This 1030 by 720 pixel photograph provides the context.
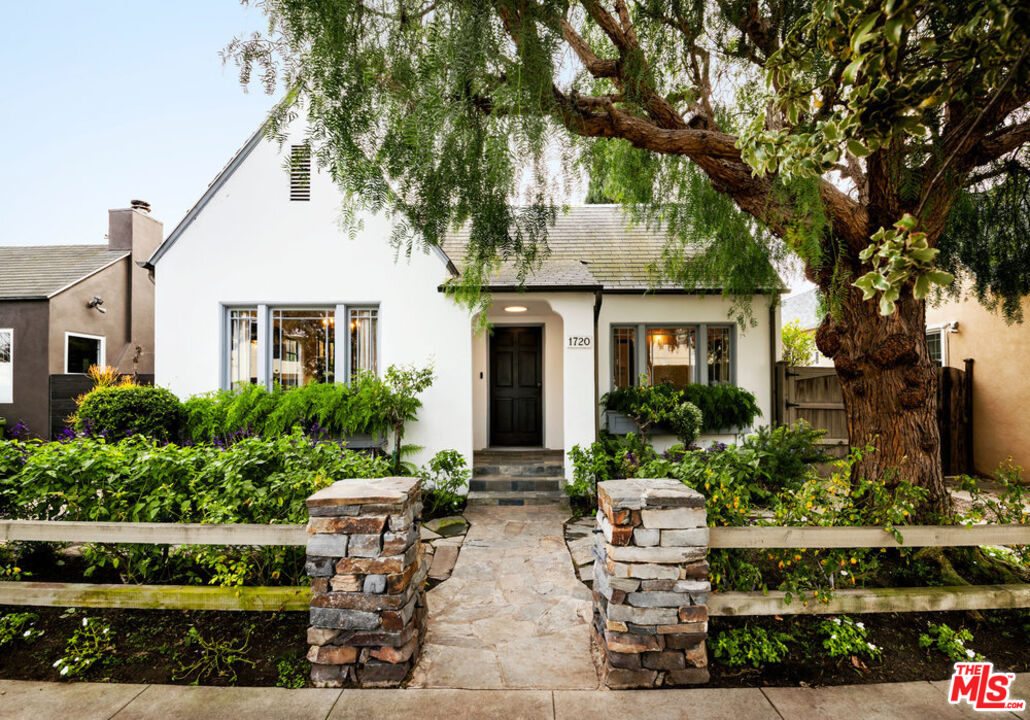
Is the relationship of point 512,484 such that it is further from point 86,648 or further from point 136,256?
point 136,256

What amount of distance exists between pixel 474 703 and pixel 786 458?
2.71 meters

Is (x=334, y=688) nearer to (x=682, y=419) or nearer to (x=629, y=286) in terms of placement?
(x=682, y=419)

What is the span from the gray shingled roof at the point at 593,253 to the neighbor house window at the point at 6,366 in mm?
10048

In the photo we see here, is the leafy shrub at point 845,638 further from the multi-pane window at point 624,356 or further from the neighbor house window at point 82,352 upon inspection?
the neighbor house window at point 82,352

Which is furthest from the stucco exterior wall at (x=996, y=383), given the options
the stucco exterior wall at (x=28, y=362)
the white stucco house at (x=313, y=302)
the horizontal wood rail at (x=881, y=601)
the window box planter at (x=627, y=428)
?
the stucco exterior wall at (x=28, y=362)

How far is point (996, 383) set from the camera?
7.37m

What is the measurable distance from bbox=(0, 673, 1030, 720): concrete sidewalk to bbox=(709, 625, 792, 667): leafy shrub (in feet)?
0.56

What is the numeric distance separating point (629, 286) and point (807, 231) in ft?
15.2

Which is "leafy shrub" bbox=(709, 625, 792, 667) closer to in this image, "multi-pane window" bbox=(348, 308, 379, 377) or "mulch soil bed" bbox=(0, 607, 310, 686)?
"mulch soil bed" bbox=(0, 607, 310, 686)

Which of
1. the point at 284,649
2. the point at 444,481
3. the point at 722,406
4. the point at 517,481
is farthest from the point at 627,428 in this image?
the point at 284,649

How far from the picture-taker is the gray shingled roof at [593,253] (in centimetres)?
635

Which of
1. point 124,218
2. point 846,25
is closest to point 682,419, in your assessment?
point 846,25

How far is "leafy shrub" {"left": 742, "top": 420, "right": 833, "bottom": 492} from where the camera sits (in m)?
3.32

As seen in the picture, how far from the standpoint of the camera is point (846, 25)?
6.73ft
